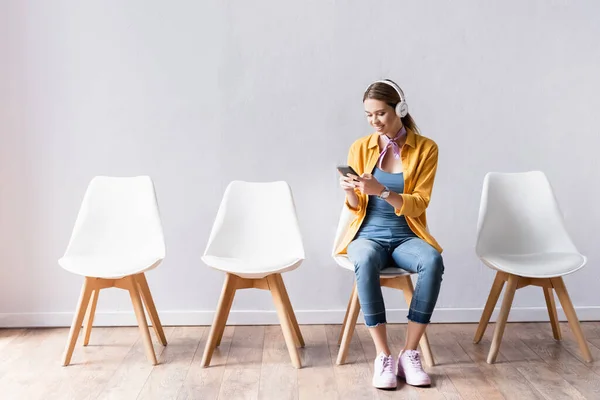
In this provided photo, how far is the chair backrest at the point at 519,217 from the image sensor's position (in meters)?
3.04

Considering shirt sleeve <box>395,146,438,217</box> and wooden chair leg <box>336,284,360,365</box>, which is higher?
shirt sleeve <box>395,146,438,217</box>

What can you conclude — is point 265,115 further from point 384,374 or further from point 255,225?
point 384,374

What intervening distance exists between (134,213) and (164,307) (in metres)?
0.59

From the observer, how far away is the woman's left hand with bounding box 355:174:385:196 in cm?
258

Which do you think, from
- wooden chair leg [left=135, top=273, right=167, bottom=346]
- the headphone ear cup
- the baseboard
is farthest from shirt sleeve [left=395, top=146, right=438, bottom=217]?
wooden chair leg [left=135, top=273, right=167, bottom=346]

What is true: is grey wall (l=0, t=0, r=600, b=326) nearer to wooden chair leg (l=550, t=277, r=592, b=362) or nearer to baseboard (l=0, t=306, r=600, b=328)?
baseboard (l=0, t=306, r=600, b=328)

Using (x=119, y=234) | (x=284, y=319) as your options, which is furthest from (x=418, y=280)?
(x=119, y=234)

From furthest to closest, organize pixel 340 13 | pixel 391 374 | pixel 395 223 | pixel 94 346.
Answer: pixel 340 13, pixel 94 346, pixel 395 223, pixel 391 374

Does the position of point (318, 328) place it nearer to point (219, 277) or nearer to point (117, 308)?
point (219, 277)

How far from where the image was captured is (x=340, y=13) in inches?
129

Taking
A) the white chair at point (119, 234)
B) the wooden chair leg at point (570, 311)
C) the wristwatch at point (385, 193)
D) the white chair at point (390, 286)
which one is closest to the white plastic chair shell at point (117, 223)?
the white chair at point (119, 234)

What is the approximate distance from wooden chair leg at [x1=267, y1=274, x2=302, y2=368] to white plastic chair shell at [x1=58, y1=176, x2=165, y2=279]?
507 mm

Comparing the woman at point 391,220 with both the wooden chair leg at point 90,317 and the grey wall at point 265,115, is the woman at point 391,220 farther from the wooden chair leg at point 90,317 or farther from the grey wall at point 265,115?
the wooden chair leg at point 90,317

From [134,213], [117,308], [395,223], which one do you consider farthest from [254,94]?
[117,308]
